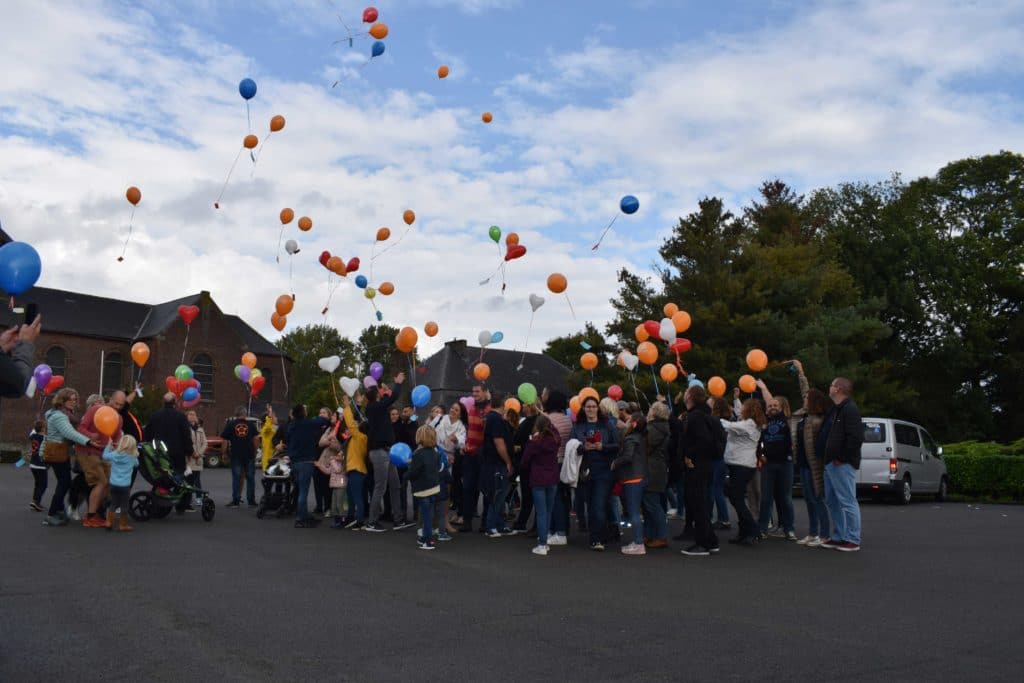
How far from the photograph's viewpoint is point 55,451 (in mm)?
11844

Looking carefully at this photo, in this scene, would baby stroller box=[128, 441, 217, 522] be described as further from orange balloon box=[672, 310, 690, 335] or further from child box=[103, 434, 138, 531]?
orange balloon box=[672, 310, 690, 335]

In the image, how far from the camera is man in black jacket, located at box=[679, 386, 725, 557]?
9984mm

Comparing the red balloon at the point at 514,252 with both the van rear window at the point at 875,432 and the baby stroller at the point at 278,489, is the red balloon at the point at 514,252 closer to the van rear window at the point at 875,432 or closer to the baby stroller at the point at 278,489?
the baby stroller at the point at 278,489

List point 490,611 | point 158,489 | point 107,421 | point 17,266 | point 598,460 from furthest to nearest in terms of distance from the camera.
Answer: point 158,489 → point 107,421 → point 598,460 → point 490,611 → point 17,266

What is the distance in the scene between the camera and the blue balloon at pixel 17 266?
5859 mm

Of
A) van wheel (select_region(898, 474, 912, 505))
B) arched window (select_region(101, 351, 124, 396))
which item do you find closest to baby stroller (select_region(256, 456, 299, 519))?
van wheel (select_region(898, 474, 912, 505))

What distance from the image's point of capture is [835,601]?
7.13 m

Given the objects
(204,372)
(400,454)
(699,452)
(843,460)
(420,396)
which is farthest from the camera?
(204,372)

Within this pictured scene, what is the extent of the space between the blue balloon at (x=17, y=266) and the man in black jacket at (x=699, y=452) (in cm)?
696

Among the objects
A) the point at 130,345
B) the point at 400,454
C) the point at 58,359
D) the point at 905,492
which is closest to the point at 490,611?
the point at 400,454

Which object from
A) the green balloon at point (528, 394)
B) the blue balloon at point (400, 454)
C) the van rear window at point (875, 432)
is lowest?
the blue balloon at point (400, 454)

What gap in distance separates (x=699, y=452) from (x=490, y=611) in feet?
14.1

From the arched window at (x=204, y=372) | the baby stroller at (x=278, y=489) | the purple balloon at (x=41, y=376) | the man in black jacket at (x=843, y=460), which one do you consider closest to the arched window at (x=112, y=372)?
the arched window at (x=204, y=372)

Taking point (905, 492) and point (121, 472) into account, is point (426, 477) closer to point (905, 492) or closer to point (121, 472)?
point (121, 472)
